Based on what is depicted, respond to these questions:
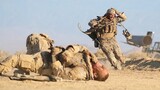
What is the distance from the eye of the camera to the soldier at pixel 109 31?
14.3 meters

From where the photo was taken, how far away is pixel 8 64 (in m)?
9.82

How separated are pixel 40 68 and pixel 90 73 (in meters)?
0.94

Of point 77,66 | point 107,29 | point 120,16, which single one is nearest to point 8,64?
point 77,66

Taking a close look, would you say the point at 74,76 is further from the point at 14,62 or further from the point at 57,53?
the point at 14,62

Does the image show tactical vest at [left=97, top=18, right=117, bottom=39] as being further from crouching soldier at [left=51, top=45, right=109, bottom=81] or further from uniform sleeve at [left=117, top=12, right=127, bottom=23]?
crouching soldier at [left=51, top=45, right=109, bottom=81]

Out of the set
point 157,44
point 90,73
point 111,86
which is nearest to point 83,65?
point 90,73

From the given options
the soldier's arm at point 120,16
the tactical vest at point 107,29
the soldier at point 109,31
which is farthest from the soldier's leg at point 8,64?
the soldier's arm at point 120,16

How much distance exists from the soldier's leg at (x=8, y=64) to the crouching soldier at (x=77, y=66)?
0.68 metres

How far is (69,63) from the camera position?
10.4 m

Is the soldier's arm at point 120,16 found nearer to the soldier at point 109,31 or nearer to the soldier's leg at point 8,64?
the soldier at point 109,31

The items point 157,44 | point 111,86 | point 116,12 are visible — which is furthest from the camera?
point 157,44

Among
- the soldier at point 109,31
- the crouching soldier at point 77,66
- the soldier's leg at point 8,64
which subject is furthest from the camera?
the soldier at point 109,31

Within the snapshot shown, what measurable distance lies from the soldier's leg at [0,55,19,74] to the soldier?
4.54 metres

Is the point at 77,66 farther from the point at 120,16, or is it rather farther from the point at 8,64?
the point at 120,16
